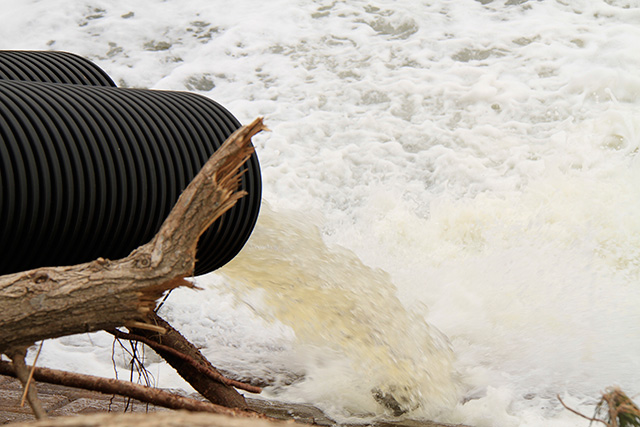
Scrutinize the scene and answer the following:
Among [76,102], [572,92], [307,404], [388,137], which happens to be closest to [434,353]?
[307,404]

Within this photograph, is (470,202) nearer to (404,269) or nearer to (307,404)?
(404,269)

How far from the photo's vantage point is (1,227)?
4.66 ft

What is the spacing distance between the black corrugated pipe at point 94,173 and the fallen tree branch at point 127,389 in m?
0.40

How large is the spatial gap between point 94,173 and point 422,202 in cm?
232

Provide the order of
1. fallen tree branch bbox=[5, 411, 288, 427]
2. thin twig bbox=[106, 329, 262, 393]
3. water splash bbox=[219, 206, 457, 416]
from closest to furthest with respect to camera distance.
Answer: fallen tree branch bbox=[5, 411, 288, 427], thin twig bbox=[106, 329, 262, 393], water splash bbox=[219, 206, 457, 416]

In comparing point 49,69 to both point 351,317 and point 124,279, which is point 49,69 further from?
point 124,279

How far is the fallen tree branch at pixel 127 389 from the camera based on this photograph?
44.8 inches

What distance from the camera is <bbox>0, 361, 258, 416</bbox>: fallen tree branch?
44.8 inches

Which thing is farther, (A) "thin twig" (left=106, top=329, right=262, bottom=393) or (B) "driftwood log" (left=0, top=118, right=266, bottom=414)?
(A) "thin twig" (left=106, top=329, right=262, bottom=393)

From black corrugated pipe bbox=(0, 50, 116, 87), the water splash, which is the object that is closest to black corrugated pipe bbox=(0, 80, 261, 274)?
black corrugated pipe bbox=(0, 50, 116, 87)

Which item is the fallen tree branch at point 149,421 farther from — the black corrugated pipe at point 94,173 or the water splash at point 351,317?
the water splash at point 351,317

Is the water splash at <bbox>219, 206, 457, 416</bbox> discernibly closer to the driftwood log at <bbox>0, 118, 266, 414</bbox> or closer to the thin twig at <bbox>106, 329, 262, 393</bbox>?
the thin twig at <bbox>106, 329, 262, 393</bbox>

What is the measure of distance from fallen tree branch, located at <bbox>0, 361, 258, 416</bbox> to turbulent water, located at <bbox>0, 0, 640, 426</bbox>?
1180 mm

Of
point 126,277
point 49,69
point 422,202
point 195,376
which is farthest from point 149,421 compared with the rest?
point 422,202
